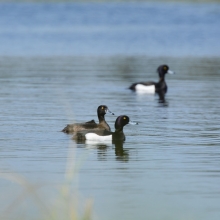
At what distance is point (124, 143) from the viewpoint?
571 inches

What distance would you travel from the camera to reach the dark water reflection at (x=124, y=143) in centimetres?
1006

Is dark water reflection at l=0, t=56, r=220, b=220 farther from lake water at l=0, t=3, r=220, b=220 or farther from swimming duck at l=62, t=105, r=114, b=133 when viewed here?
swimming duck at l=62, t=105, r=114, b=133

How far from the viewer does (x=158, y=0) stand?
88.9m

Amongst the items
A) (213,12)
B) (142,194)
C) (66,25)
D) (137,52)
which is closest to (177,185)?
(142,194)

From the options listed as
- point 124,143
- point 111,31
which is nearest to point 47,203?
point 124,143

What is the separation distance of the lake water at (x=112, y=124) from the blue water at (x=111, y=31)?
5.6 inches

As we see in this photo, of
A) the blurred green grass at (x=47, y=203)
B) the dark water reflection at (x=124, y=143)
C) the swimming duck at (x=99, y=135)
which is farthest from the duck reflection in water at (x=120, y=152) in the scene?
the blurred green grass at (x=47, y=203)

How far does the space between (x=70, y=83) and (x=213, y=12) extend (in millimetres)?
44596

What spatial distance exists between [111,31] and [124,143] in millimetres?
34603

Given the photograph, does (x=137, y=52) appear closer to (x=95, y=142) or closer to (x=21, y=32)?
(x=21, y=32)

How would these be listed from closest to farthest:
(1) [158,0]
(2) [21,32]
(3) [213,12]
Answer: (2) [21,32], (3) [213,12], (1) [158,0]

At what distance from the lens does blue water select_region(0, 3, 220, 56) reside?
3709cm

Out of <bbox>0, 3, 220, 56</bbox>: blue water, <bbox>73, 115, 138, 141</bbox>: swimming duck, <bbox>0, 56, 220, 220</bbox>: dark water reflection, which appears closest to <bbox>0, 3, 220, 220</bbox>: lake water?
<bbox>0, 56, 220, 220</bbox>: dark water reflection

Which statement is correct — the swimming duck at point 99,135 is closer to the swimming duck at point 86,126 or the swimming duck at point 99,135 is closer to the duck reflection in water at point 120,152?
the duck reflection in water at point 120,152
